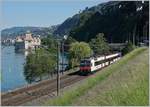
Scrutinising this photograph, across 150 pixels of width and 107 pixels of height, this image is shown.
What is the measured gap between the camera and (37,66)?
5525 cm

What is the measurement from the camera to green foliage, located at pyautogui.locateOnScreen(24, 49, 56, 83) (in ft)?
179

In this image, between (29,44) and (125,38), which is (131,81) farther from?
(125,38)

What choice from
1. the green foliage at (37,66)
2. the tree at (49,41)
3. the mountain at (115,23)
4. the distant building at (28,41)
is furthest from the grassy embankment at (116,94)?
the mountain at (115,23)

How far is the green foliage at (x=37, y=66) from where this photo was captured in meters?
54.5

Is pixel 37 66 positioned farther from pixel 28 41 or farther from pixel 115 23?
pixel 115 23

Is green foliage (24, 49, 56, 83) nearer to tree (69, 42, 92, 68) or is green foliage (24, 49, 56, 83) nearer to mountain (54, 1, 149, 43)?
tree (69, 42, 92, 68)

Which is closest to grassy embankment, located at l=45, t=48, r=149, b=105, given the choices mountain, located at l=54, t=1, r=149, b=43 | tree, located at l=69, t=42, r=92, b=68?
tree, located at l=69, t=42, r=92, b=68

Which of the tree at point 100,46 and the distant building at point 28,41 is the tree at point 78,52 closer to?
the tree at point 100,46

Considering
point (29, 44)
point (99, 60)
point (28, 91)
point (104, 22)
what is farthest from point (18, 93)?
point (104, 22)

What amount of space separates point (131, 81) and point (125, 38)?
10653 cm

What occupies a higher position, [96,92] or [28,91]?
[96,92]

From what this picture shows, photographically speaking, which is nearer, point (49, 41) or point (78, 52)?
point (49, 41)

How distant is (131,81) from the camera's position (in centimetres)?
795

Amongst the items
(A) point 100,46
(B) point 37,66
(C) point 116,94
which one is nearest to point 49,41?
(B) point 37,66
